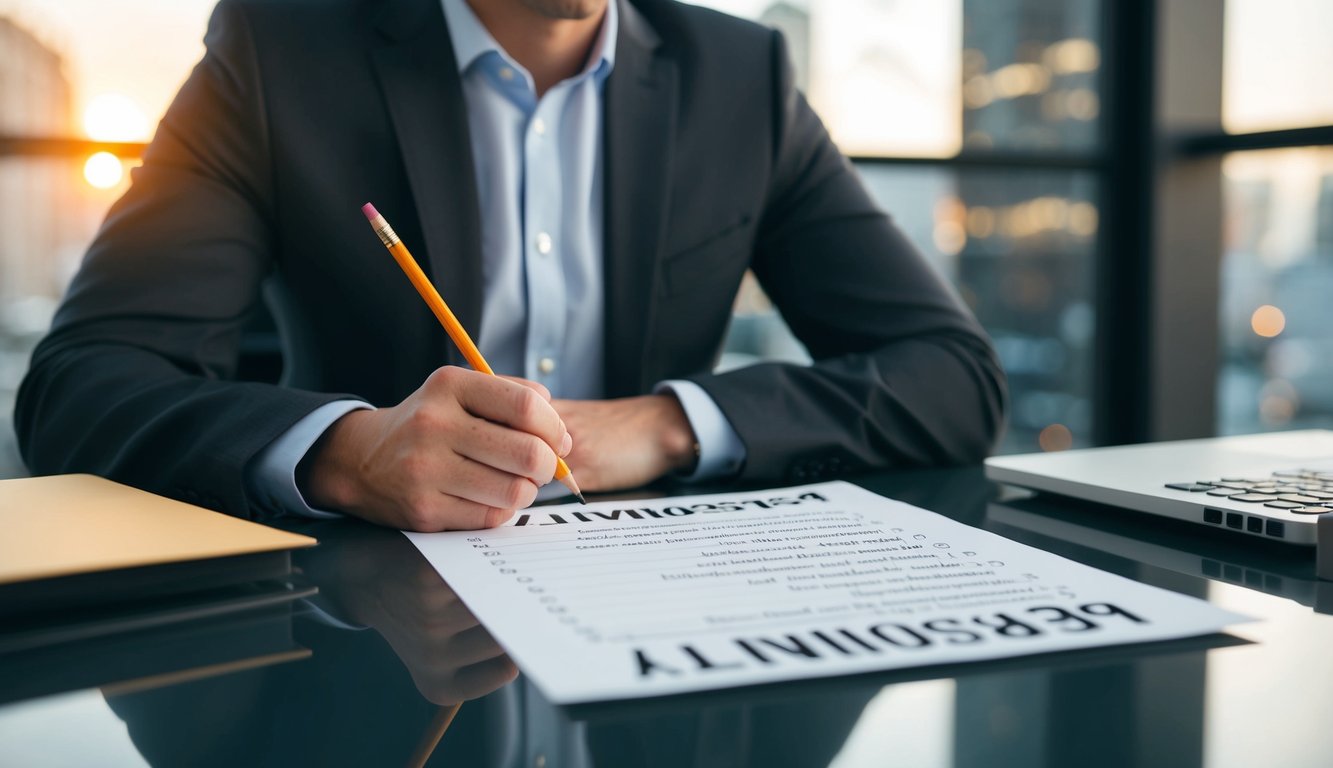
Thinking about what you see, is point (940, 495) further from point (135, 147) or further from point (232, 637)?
point (135, 147)

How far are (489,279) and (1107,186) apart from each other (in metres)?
2.19

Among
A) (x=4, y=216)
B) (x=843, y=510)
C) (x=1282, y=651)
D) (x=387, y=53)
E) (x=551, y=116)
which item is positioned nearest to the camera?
(x=1282, y=651)

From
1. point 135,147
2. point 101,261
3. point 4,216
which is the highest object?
point 135,147

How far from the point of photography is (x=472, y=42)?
1.33m

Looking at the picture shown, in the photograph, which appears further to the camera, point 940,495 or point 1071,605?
point 940,495

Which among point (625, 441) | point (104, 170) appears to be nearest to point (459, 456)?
point (625, 441)

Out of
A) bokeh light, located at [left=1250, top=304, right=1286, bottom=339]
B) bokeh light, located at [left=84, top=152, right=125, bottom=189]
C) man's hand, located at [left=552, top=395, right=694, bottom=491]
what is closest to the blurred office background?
bokeh light, located at [left=1250, top=304, right=1286, bottom=339]

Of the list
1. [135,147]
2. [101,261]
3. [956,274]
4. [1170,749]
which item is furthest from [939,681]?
[956,274]

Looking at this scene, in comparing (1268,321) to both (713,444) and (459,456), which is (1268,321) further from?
(459,456)

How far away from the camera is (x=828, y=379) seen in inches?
42.3

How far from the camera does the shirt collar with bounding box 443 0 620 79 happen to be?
4.34 feet

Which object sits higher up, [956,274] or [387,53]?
[387,53]

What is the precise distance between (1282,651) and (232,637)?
0.51 meters

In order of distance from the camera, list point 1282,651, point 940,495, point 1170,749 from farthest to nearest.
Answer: point 940,495 → point 1282,651 → point 1170,749
